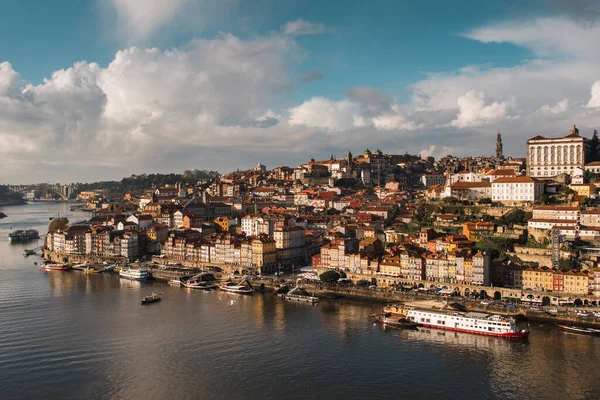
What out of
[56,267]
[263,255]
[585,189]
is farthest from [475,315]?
[56,267]

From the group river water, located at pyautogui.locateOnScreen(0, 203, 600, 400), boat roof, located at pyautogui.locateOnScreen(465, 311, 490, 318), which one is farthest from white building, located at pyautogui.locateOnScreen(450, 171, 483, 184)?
boat roof, located at pyautogui.locateOnScreen(465, 311, 490, 318)

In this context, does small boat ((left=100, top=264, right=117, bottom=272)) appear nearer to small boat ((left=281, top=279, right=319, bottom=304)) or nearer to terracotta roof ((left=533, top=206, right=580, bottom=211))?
small boat ((left=281, top=279, right=319, bottom=304))

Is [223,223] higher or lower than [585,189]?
lower

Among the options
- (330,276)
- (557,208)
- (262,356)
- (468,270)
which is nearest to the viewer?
(262,356)

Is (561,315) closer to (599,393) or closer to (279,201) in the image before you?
(599,393)

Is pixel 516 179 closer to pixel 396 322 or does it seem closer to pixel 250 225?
pixel 396 322

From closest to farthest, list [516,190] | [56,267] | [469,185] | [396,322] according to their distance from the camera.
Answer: [396,322], [516,190], [56,267], [469,185]
